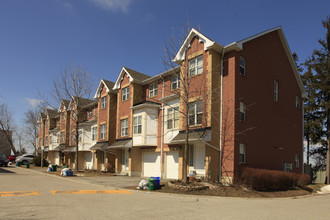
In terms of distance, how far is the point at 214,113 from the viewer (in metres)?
18.6

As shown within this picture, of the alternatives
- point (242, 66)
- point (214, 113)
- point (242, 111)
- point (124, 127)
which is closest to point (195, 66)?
point (242, 66)

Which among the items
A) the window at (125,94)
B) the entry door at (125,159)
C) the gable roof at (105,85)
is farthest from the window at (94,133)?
the window at (125,94)

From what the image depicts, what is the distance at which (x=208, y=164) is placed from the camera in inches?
704

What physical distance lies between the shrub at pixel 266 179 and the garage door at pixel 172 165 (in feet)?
21.1

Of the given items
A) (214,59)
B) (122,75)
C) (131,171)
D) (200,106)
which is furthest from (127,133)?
(214,59)

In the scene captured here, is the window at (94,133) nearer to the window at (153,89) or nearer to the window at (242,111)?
the window at (153,89)

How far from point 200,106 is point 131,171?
10195 millimetres

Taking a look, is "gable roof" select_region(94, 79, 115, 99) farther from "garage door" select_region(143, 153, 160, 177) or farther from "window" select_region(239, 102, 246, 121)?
"window" select_region(239, 102, 246, 121)

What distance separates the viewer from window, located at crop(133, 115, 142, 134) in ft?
84.3

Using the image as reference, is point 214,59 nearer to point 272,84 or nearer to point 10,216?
point 272,84

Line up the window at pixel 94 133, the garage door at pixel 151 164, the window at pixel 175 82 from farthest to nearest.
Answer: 1. the window at pixel 94 133
2. the garage door at pixel 151 164
3. the window at pixel 175 82

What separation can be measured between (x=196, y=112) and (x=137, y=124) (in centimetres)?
816

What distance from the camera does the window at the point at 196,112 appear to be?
19.3 metres

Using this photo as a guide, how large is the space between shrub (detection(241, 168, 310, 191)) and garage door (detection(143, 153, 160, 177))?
9164 millimetres
